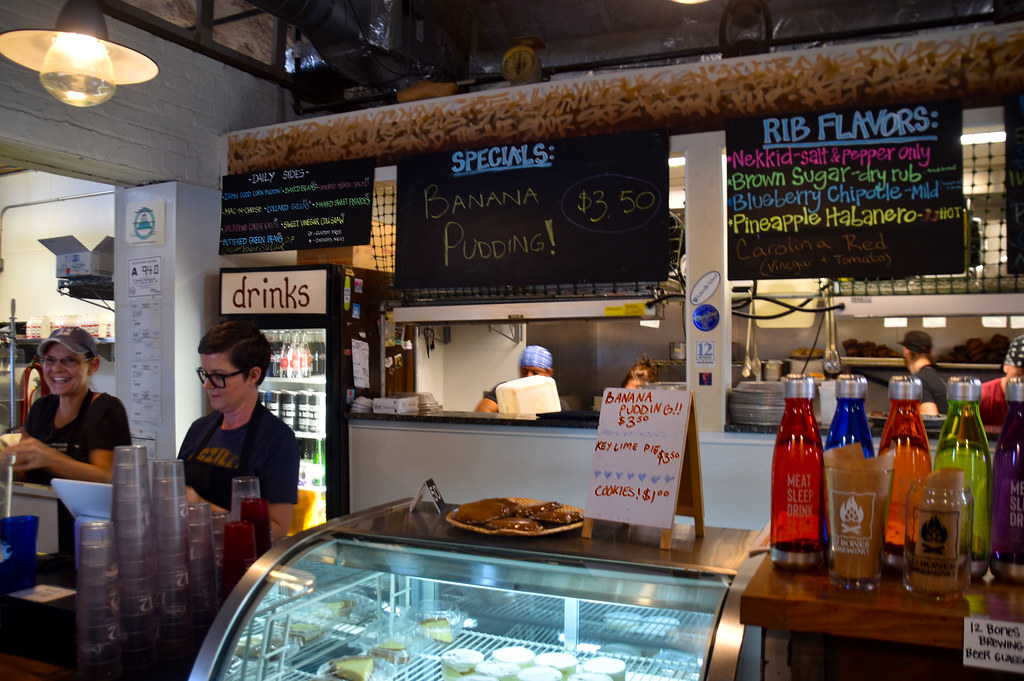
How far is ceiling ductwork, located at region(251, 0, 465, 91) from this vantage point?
14.9ft

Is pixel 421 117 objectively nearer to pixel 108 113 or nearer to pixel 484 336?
pixel 108 113

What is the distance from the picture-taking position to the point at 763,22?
4.23 metres

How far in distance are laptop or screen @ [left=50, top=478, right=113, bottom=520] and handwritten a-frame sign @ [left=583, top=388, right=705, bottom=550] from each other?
4.49 ft

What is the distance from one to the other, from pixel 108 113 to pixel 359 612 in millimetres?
3958

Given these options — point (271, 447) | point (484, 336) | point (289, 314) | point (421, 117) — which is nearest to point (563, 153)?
point (421, 117)

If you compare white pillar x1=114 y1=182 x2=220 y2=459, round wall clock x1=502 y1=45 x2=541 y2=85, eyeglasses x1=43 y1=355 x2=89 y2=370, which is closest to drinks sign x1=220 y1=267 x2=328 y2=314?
white pillar x1=114 y1=182 x2=220 y2=459

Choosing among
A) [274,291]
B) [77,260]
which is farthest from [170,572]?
[77,260]

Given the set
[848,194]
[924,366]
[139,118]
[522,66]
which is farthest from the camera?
→ [924,366]

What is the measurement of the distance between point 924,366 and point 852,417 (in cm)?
596

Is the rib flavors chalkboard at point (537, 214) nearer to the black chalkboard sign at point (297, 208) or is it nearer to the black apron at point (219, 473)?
the black chalkboard sign at point (297, 208)

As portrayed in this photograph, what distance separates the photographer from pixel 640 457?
1911mm

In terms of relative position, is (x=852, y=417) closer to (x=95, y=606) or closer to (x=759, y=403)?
(x=95, y=606)

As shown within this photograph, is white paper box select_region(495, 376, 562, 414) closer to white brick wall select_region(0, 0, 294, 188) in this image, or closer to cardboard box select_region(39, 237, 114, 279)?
white brick wall select_region(0, 0, 294, 188)

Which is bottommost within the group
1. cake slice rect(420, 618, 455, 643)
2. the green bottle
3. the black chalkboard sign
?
cake slice rect(420, 618, 455, 643)
